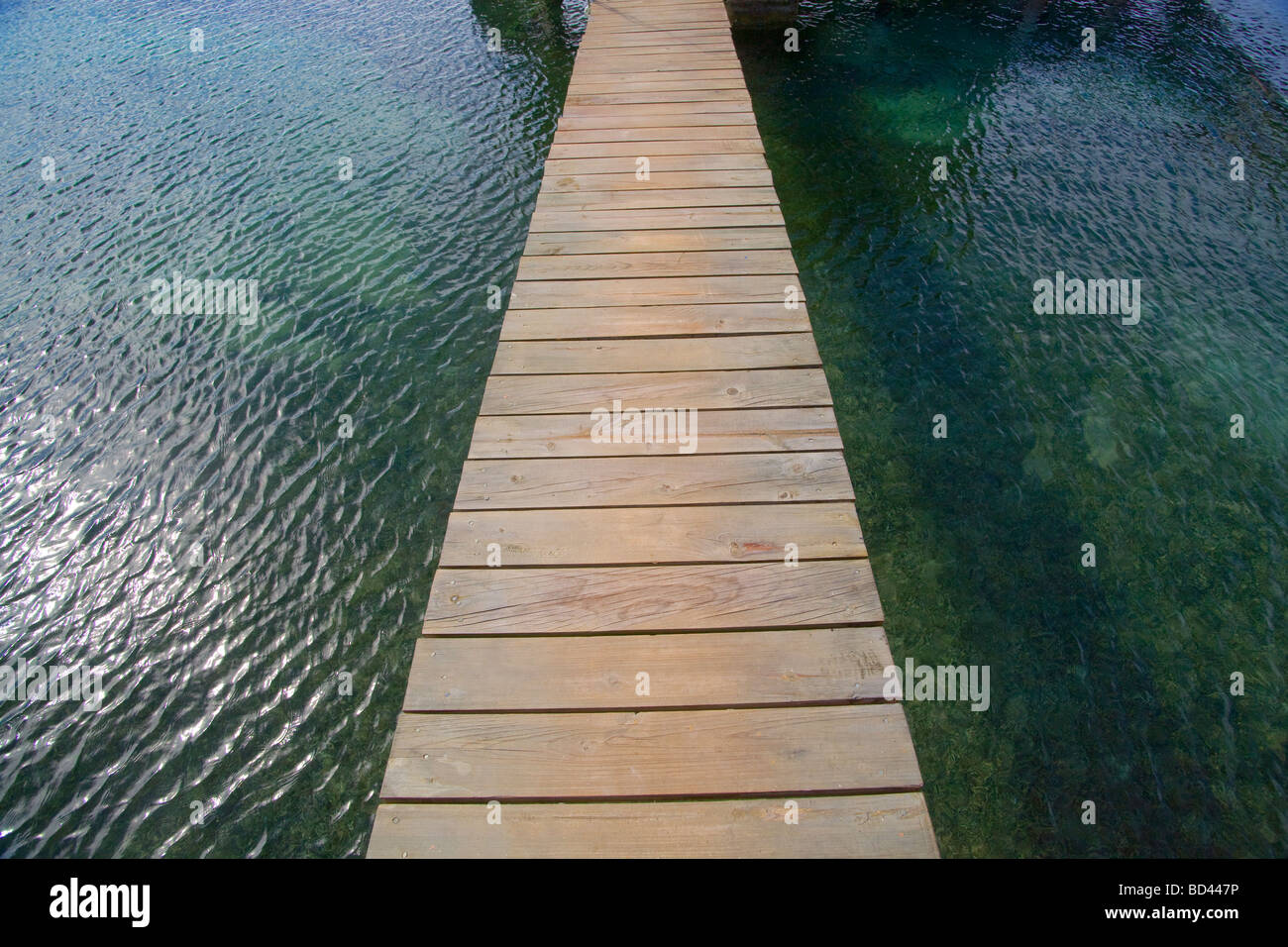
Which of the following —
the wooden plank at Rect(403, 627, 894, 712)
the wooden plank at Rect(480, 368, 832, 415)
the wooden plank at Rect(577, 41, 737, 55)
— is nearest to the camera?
the wooden plank at Rect(403, 627, 894, 712)

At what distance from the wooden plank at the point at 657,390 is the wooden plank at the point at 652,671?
1.56m

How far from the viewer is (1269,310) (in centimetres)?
715

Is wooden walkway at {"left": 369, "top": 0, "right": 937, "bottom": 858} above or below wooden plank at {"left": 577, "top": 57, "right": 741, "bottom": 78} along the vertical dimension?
below

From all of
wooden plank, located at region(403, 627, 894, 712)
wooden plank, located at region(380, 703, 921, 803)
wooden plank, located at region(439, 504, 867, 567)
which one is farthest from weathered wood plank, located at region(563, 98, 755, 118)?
wooden plank, located at region(380, 703, 921, 803)

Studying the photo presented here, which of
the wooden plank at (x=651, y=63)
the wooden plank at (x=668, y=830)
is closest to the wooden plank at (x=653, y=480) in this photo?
the wooden plank at (x=668, y=830)

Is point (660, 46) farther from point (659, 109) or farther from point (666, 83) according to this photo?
point (659, 109)

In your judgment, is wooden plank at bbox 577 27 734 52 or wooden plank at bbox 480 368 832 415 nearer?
wooden plank at bbox 480 368 832 415

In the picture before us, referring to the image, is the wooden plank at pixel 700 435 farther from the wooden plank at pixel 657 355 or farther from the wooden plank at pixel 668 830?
the wooden plank at pixel 668 830

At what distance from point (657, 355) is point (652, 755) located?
2608 millimetres

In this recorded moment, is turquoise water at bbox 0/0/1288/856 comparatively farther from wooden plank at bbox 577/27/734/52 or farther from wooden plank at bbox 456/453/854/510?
wooden plank at bbox 456/453/854/510

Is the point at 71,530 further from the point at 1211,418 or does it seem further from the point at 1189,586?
the point at 1211,418

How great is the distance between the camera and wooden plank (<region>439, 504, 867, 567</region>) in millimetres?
3205

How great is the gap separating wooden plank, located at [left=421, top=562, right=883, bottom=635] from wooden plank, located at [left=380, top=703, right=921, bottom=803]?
0.41m

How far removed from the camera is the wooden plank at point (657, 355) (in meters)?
4.21
